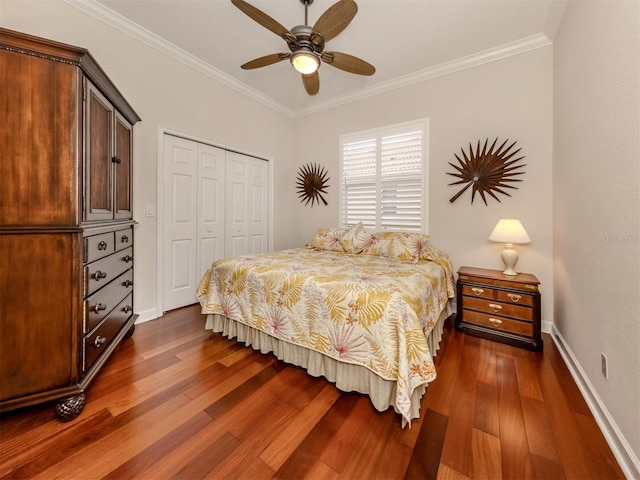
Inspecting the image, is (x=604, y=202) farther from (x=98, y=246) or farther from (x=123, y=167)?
(x=123, y=167)

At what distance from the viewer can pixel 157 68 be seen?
2740mm

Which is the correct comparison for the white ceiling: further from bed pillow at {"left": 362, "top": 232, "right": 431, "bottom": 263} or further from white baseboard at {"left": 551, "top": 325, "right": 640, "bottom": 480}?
white baseboard at {"left": 551, "top": 325, "right": 640, "bottom": 480}

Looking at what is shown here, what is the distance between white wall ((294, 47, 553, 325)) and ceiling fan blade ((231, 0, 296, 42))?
6.37ft

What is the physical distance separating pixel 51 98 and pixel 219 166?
2.09m

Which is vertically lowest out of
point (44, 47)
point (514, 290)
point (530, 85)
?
point (514, 290)

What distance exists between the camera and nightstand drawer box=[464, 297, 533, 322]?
7.33ft

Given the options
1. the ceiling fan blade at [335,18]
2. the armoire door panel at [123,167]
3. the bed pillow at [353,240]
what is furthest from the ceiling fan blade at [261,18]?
the bed pillow at [353,240]

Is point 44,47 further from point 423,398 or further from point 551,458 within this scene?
point 551,458

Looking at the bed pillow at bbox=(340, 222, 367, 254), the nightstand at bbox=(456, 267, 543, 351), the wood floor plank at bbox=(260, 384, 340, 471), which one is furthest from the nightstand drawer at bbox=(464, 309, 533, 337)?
the wood floor plank at bbox=(260, 384, 340, 471)

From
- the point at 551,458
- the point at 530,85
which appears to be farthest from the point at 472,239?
the point at 551,458

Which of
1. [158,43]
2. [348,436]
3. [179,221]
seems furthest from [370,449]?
[158,43]

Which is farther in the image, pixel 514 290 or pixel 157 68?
pixel 157 68

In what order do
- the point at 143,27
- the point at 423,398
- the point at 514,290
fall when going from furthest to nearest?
the point at 143,27
the point at 514,290
the point at 423,398

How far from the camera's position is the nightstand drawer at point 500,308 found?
7.33 feet
